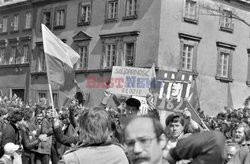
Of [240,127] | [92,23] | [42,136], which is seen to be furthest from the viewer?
[92,23]

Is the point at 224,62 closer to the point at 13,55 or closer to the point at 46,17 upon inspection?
the point at 46,17

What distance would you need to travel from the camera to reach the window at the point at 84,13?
34.1m

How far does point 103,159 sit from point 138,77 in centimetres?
1737

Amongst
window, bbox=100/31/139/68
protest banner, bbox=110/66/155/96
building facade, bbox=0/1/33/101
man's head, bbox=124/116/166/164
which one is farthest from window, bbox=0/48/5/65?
man's head, bbox=124/116/166/164

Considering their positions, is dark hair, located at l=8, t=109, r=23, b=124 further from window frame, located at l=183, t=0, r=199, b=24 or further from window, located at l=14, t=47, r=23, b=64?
window, located at l=14, t=47, r=23, b=64

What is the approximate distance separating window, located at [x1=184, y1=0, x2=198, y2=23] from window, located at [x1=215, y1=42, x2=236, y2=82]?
243 cm

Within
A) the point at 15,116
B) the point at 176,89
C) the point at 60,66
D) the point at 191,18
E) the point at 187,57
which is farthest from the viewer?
the point at 187,57

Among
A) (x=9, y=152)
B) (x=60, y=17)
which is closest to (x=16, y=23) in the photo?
(x=60, y=17)

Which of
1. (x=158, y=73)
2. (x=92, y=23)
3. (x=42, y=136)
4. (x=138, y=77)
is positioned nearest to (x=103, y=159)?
(x=42, y=136)

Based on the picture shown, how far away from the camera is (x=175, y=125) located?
687cm

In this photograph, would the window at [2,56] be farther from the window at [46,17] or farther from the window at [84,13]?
the window at [84,13]

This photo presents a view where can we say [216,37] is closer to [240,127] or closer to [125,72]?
[125,72]

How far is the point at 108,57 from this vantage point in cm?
3228

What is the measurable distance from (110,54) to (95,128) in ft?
93.1
